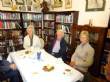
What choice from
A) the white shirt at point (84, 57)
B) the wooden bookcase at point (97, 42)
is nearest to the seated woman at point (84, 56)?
the white shirt at point (84, 57)

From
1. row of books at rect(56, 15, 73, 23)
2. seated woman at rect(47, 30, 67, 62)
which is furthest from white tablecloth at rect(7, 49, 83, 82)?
row of books at rect(56, 15, 73, 23)

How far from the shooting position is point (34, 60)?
238 cm

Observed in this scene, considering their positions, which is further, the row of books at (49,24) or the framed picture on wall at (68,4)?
the row of books at (49,24)

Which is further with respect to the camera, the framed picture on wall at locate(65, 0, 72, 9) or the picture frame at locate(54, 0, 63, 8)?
the picture frame at locate(54, 0, 63, 8)

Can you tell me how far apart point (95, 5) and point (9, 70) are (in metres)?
2.39

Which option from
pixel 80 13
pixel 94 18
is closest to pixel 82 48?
pixel 94 18

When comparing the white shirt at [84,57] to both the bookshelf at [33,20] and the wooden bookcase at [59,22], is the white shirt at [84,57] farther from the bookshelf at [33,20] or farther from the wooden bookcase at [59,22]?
the bookshelf at [33,20]

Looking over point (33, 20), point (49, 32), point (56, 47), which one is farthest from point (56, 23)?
point (56, 47)

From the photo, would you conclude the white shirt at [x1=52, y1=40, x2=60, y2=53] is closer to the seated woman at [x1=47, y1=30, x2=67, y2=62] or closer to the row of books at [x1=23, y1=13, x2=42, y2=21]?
the seated woman at [x1=47, y1=30, x2=67, y2=62]

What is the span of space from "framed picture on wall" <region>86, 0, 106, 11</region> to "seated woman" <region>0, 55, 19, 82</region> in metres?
2.24

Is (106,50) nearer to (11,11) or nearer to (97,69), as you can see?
(97,69)

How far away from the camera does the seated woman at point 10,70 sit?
2.48 m

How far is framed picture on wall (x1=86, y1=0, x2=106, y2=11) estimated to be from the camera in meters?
3.10

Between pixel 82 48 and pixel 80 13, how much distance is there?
4.78ft
